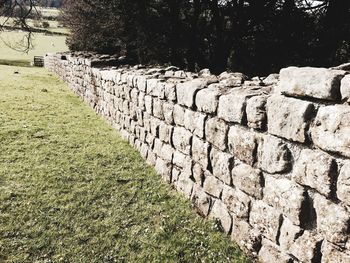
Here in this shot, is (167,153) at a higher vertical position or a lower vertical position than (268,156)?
lower

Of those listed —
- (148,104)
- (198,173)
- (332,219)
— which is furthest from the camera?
(148,104)

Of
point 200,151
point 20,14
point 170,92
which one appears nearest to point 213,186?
point 200,151

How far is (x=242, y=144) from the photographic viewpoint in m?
3.61

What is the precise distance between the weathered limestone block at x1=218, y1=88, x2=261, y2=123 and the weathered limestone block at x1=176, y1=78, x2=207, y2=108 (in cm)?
62

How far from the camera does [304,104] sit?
2.80 metres

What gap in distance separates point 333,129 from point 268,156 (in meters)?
0.78

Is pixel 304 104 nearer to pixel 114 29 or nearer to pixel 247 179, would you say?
pixel 247 179

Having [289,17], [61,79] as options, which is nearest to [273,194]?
[289,17]

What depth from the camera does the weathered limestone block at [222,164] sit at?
389 cm

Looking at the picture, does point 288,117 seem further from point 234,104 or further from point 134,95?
point 134,95

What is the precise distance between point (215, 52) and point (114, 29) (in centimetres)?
428

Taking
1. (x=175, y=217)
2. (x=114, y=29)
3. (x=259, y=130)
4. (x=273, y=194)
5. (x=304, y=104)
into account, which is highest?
(x=114, y=29)

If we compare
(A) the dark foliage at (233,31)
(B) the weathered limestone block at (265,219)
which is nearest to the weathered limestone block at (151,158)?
(B) the weathered limestone block at (265,219)

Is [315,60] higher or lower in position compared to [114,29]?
lower
